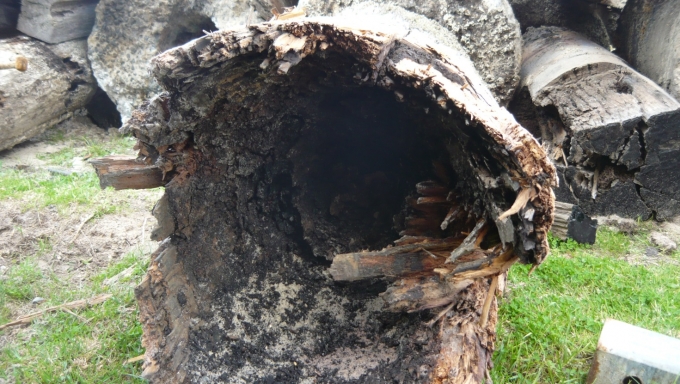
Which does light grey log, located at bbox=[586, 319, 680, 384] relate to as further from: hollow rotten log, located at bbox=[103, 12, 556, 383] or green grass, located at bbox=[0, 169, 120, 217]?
green grass, located at bbox=[0, 169, 120, 217]

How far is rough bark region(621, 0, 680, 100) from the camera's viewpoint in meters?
3.39

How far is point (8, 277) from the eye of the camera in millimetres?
2713

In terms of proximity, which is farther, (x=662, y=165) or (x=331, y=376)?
(x=662, y=165)

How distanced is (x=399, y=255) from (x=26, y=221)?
265cm

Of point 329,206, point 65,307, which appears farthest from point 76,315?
point 329,206

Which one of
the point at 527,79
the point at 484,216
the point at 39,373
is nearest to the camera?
the point at 484,216

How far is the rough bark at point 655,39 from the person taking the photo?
11.1ft

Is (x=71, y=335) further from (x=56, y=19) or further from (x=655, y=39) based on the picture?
(x=655, y=39)

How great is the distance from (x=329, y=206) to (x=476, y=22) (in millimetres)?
1547

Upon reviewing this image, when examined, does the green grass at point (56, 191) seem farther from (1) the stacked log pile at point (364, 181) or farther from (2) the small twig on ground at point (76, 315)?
(1) the stacked log pile at point (364, 181)

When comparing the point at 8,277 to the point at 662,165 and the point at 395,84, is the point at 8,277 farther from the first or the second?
the point at 662,165

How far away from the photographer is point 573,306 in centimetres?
250

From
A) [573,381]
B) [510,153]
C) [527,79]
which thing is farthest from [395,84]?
[527,79]

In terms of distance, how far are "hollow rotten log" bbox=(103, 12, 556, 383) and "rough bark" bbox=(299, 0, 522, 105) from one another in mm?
933
